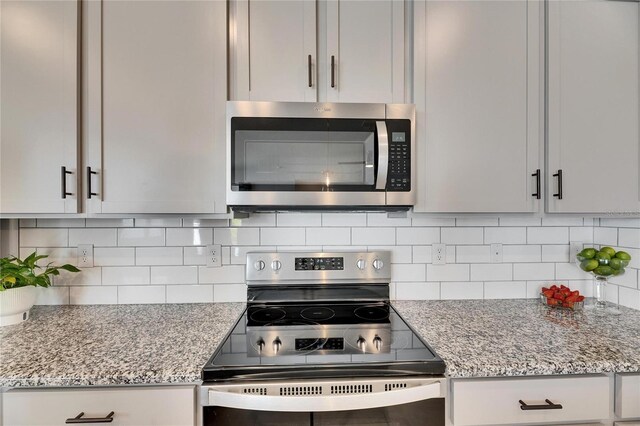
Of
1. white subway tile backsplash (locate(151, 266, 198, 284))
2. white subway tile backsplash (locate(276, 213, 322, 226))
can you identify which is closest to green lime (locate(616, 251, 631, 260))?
white subway tile backsplash (locate(276, 213, 322, 226))

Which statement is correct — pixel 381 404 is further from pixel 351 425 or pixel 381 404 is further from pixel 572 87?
pixel 572 87

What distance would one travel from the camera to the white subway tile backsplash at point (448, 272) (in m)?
1.71

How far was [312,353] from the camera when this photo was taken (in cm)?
109

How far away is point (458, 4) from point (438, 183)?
0.74 metres

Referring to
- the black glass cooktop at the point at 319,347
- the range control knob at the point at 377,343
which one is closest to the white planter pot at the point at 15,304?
the black glass cooktop at the point at 319,347

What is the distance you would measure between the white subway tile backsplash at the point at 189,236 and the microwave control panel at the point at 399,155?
91cm

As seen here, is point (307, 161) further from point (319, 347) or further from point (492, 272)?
point (492, 272)

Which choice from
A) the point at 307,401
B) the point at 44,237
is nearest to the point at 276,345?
the point at 307,401

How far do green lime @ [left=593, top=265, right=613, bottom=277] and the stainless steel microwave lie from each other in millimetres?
1042

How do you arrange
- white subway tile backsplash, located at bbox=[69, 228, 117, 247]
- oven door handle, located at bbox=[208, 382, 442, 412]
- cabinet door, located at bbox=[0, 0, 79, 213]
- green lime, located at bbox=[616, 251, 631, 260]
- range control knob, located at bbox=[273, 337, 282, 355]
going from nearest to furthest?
oven door handle, located at bbox=[208, 382, 442, 412] < range control knob, located at bbox=[273, 337, 282, 355] < cabinet door, located at bbox=[0, 0, 79, 213] < green lime, located at bbox=[616, 251, 631, 260] < white subway tile backsplash, located at bbox=[69, 228, 117, 247]

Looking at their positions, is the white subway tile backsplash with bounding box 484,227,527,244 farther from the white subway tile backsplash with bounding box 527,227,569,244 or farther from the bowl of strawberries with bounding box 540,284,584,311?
the bowl of strawberries with bounding box 540,284,584,311

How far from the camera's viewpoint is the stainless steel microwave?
50.9 inches

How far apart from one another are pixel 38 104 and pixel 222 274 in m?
1.00

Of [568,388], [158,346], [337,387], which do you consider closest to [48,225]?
[158,346]
